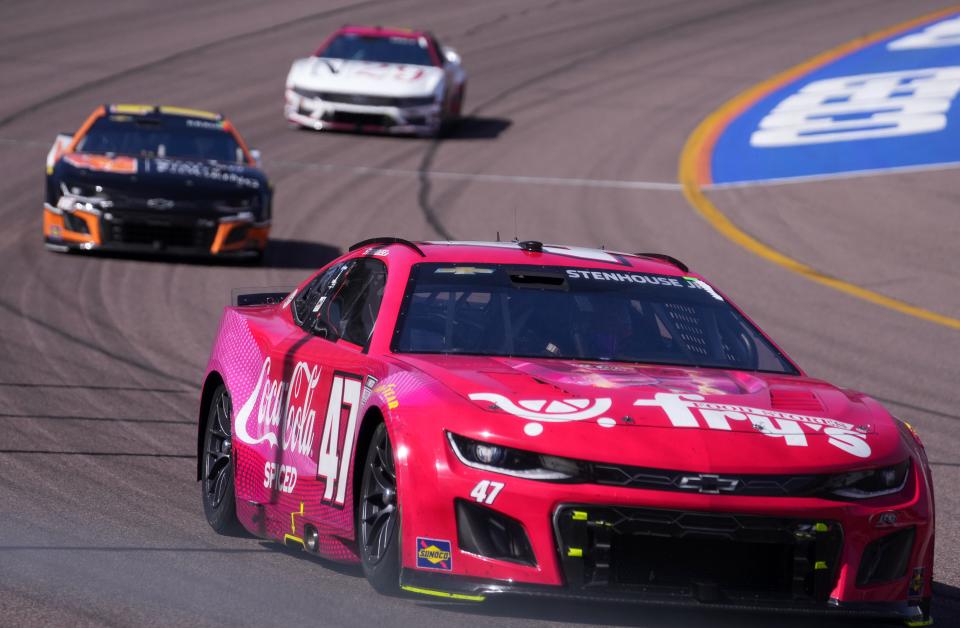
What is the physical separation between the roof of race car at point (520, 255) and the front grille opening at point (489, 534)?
1.74 meters

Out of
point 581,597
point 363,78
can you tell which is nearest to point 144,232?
point 363,78

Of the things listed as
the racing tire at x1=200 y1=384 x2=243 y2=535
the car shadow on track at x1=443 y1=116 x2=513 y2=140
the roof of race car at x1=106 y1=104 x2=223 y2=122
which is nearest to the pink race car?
the racing tire at x1=200 y1=384 x2=243 y2=535

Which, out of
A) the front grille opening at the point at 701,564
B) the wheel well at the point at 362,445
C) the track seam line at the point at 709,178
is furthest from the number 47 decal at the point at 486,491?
the track seam line at the point at 709,178

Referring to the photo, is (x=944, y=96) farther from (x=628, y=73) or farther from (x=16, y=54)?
(x=16, y=54)

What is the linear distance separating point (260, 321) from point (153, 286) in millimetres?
8054

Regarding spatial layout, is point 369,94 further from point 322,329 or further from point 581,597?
point 581,597

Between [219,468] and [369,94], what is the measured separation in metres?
17.9

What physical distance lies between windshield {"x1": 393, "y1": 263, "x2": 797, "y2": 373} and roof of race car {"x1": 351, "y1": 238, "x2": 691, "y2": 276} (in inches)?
3.8

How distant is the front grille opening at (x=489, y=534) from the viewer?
17.7 feet

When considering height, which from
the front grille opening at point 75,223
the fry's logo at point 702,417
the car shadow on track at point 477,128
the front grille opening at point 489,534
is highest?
the fry's logo at point 702,417

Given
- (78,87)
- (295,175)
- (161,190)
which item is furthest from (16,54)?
(161,190)

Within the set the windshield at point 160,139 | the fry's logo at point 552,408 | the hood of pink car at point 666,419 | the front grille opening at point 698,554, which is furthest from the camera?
the windshield at point 160,139

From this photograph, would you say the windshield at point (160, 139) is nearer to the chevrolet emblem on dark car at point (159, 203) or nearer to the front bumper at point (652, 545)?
the chevrolet emblem on dark car at point (159, 203)

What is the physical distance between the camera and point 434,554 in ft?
18.0
